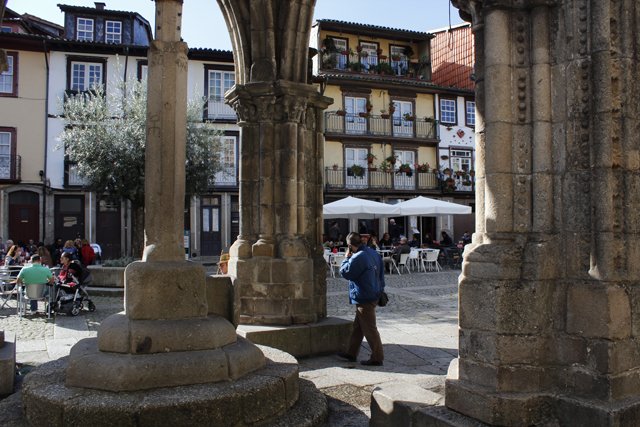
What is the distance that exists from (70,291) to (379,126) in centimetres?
2011

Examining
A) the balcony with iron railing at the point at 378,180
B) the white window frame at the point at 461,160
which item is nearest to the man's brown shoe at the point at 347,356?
the balcony with iron railing at the point at 378,180

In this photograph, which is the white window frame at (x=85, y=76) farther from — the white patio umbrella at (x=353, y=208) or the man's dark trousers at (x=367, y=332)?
the man's dark trousers at (x=367, y=332)

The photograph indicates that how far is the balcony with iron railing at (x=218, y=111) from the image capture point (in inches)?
952

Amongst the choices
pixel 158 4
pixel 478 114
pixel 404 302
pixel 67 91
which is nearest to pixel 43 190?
pixel 67 91

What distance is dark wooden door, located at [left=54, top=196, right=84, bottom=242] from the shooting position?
22330 millimetres

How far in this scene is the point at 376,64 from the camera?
27.3 m

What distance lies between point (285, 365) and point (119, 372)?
1.13m

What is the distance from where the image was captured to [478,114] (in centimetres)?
319

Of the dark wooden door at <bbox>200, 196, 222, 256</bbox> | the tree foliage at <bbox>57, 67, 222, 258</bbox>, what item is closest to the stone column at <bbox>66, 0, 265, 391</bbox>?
the tree foliage at <bbox>57, 67, 222, 258</bbox>

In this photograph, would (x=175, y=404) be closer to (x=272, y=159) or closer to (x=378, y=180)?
(x=272, y=159)

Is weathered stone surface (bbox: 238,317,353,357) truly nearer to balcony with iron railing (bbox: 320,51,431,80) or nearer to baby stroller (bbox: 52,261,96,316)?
baby stroller (bbox: 52,261,96,316)

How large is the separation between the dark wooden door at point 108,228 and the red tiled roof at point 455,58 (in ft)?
67.3

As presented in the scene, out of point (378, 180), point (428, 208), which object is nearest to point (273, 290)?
point (428, 208)

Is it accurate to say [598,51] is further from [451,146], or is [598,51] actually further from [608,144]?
[451,146]
